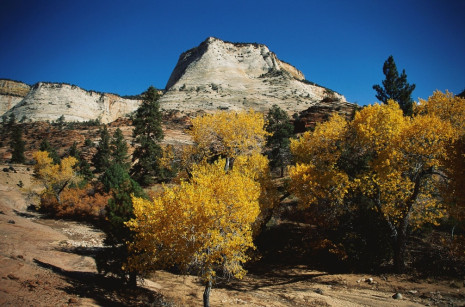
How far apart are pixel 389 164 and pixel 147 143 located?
3668cm

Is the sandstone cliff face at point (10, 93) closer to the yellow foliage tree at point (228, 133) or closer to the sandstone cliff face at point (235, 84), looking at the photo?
the sandstone cliff face at point (235, 84)

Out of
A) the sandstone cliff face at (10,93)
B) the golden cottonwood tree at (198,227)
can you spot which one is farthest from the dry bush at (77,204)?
the sandstone cliff face at (10,93)

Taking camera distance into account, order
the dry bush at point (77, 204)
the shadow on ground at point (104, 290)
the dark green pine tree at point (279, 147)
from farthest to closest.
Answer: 1. the dark green pine tree at point (279, 147)
2. the dry bush at point (77, 204)
3. the shadow on ground at point (104, 290)

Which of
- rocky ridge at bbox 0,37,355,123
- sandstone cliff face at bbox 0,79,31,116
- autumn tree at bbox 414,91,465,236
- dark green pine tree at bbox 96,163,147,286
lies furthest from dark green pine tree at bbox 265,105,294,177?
sandstone cliff face at bbox 0,79,31,116

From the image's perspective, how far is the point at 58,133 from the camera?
73.3 metres

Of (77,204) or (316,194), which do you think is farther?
(77,204)

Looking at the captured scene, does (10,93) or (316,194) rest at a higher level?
(10,93)

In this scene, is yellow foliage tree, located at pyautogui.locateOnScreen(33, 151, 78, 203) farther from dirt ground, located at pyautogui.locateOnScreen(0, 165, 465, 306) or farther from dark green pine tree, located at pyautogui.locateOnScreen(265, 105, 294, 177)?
dark green pine tree, located at pyautogui.locateOnScreen(265, 105, 294, 177)

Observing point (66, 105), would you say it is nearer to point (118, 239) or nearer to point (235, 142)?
point (235, 142)

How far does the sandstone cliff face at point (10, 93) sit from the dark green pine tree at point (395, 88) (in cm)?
18233

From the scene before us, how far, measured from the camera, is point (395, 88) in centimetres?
3775

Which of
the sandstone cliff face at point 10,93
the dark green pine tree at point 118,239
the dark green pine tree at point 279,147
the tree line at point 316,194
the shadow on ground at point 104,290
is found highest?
the sandstone cliff face at point 10,93

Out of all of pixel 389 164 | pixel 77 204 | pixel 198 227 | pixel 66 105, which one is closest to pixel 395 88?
pixel 389 164

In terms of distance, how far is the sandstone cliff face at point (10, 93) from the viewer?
133 meters
